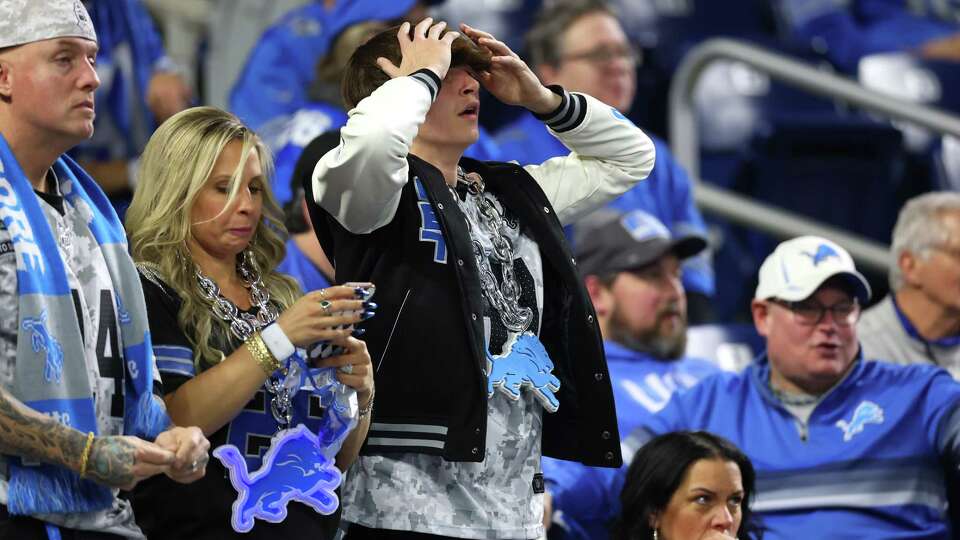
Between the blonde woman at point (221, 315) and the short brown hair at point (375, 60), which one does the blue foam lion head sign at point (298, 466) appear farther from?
the short brown hair at point (375, 60)

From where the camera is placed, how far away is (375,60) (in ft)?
10.5

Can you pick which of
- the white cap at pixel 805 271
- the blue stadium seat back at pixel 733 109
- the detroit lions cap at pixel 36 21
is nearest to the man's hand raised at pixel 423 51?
the detroit lions cap at pixel 36 21

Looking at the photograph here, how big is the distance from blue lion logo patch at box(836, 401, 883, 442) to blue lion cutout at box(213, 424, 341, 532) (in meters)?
1.94

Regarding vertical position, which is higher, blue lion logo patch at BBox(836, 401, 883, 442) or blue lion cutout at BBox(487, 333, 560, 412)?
blue lion cutout at BBox(487, 333, 560, 412)

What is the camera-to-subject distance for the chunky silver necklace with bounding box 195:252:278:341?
3.10 meters

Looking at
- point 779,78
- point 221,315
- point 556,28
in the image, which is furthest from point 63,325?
point 779,78

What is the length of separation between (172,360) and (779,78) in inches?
154

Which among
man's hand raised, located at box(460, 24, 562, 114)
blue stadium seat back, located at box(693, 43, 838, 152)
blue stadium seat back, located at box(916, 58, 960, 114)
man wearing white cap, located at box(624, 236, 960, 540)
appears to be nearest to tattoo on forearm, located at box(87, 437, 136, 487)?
man's hand raised, located at box(460, 24, 562, 114)

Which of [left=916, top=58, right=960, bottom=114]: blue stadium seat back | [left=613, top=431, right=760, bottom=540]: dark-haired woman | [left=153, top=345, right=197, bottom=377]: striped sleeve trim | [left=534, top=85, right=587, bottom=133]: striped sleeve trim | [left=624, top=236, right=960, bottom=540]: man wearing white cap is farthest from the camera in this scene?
[left=916, top=58, right=960, bottom=114]: blue stadium seat back

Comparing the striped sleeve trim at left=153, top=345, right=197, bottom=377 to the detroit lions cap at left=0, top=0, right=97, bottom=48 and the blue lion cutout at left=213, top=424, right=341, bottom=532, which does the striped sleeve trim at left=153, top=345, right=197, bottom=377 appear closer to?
the blue lion cutout at left=213, top=424, right=341, bottom=532

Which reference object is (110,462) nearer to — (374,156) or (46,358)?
(46,358)

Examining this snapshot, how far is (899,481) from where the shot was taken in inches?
176

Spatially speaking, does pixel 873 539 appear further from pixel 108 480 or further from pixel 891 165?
pixel 891 165

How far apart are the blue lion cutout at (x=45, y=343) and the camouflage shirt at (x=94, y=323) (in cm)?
7
